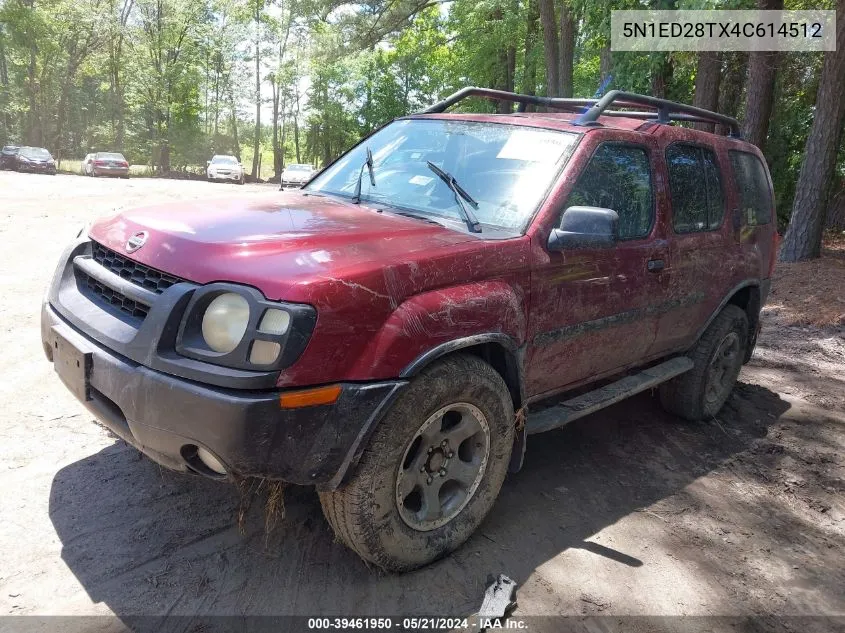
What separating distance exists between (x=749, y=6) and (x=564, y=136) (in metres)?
9.05

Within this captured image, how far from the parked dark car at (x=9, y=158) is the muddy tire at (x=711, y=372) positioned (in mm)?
34185

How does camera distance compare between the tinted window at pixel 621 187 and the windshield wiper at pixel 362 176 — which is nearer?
the tinted window at pixel 621 187

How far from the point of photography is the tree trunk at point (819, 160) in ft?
32.2

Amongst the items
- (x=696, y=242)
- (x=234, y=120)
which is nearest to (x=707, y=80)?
(x=696, y=242)

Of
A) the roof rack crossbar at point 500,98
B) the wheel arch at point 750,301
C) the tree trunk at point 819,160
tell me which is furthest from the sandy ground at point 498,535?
the tree trunk at point 819,160

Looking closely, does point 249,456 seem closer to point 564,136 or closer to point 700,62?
point 564,136

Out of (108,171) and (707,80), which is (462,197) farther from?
(108,171)

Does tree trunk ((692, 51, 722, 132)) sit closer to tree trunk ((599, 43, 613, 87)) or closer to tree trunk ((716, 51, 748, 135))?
tree trunk ((599, 43, 613, 87))

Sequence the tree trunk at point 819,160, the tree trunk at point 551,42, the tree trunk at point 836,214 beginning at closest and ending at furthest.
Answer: the tree trunk at point 819,160, the tree trunk at point 836,214, the tree trunk at point 551,42

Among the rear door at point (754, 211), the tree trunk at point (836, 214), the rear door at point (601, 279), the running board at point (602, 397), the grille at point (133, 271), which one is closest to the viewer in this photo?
the grille at point (133, 271)

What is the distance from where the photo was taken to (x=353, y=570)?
283cm

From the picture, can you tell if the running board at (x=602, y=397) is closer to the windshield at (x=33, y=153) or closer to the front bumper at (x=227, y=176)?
the windshield at (x=33, y=153)

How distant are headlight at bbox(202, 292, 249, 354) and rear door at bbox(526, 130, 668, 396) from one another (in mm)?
1390

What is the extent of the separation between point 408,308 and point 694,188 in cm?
254
